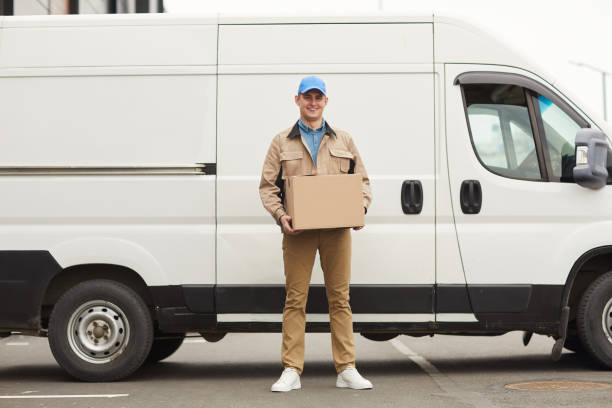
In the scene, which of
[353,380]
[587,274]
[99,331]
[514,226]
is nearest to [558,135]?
[514,226]

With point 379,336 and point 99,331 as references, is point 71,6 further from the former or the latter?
point 379,336

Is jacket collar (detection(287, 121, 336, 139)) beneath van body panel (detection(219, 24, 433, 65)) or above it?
beneath

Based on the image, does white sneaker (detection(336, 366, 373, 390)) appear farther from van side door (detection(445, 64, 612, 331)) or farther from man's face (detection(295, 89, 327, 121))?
man's face (detection(295, 89, 327, 121))

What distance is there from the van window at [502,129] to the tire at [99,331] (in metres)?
2.87

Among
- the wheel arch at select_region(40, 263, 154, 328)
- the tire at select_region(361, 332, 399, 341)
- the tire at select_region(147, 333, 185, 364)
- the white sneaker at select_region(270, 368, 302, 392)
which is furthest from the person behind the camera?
the tire at select_region(147, 333, 185, 364)

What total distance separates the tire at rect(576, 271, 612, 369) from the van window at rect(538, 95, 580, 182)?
2.98 feet

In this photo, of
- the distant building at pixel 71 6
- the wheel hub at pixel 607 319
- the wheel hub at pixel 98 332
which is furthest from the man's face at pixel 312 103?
the distant building at pixel 71 6

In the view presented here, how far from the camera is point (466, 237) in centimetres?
752

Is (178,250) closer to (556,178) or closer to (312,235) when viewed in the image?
(312,235)

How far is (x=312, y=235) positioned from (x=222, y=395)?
1266 millimetres

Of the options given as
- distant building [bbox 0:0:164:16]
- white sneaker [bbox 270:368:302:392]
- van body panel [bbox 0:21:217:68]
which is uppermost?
distant building [bbox 0:0:164:16]

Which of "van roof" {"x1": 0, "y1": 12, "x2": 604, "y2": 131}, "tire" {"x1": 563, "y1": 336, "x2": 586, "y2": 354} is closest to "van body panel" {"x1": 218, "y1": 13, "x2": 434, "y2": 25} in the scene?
"van roof" {"x1": 0, "y1": 12, "x2": 604, "y2": 131}

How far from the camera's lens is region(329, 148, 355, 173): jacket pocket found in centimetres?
696

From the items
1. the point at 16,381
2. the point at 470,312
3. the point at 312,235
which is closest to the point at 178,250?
the point at 312,235
